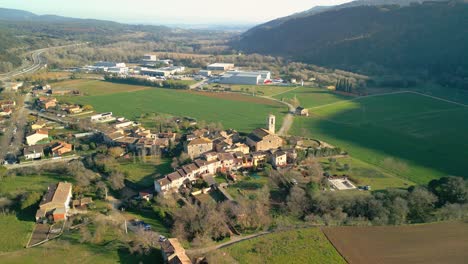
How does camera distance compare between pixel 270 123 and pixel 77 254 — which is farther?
pixel 270 123

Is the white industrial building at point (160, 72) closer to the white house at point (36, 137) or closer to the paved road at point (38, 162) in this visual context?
the white house at point (36, 137)

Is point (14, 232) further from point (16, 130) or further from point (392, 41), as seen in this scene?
point (392, 41)

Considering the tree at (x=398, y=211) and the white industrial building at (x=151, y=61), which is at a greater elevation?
the white industrial building at (x=151, y=61)

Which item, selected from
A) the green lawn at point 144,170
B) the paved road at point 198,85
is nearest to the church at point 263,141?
the green lawn at point 144,170

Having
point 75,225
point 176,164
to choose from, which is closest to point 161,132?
point 176,164

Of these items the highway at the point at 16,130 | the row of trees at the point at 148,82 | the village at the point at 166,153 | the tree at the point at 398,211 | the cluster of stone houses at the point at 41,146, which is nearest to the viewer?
the tree at the point at 398,211

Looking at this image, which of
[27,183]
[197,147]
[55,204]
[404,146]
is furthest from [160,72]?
[55,204]
